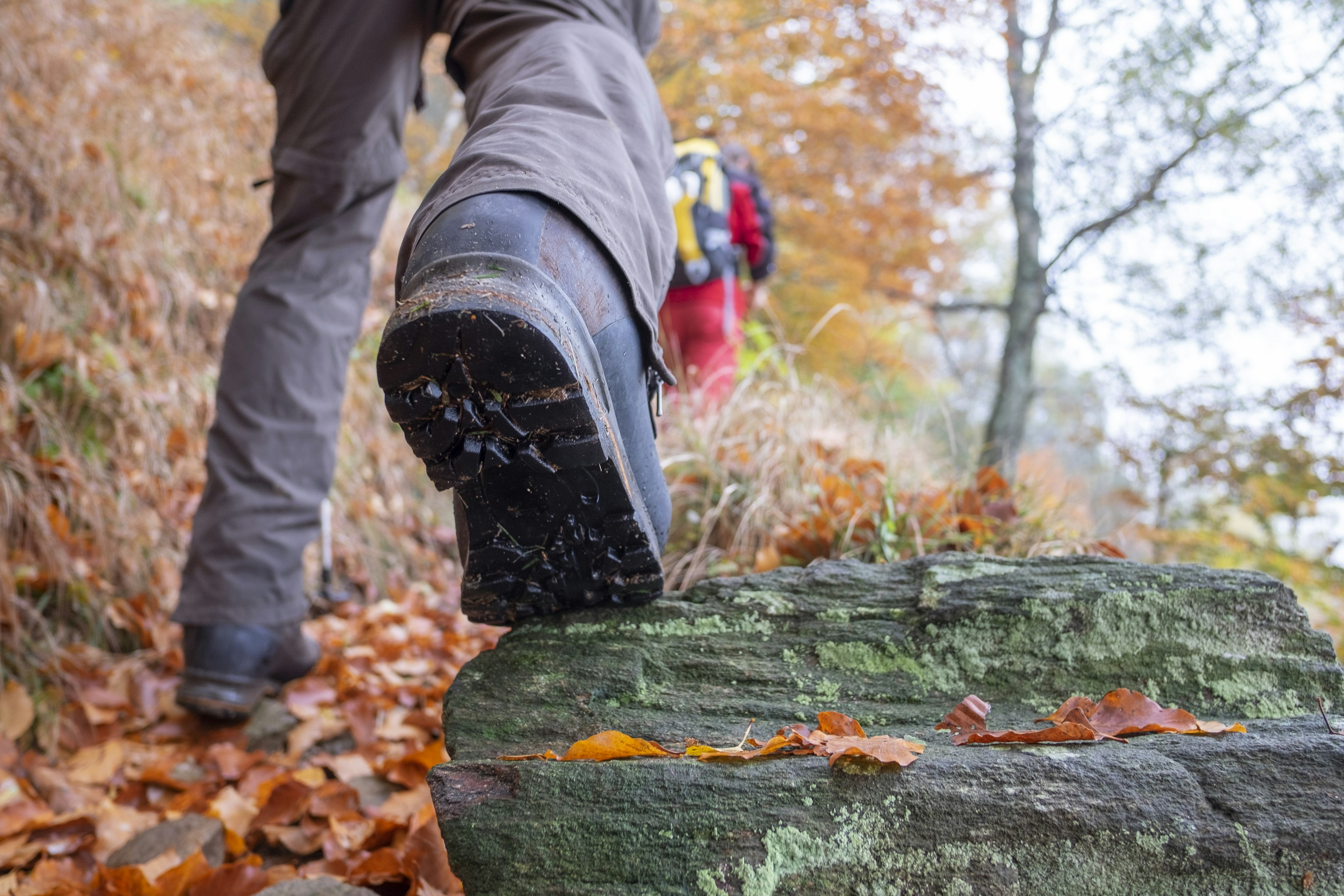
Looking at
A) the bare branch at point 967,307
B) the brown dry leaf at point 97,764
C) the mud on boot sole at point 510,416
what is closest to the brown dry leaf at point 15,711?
the brown dry leaf at point 97,764

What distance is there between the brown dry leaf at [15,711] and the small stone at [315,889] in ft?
3.28

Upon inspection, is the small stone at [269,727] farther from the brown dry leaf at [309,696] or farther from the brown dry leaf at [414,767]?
the brown dry leaf at [414,767]

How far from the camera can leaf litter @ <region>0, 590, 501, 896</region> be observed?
3.86 feet

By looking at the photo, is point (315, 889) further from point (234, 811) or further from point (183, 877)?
point (234, 811)

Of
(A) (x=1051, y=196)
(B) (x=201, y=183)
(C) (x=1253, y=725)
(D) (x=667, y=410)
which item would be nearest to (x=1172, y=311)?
(A) (x=1051, y=196)

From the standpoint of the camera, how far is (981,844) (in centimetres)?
80

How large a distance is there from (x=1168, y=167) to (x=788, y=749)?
4841 millimetres

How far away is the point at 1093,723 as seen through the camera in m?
0.96

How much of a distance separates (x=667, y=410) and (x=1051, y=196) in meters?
3.72

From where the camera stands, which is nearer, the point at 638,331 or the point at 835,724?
the point at 835,724

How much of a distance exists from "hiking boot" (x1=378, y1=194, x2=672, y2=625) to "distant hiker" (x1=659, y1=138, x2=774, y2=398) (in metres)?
2.60

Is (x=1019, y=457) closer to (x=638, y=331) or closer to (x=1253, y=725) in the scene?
(x=1253, y=725)

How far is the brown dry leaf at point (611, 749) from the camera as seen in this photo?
35.1 inches

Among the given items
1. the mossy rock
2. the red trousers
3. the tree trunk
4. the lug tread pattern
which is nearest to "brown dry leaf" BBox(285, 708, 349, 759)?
the mossy rock
